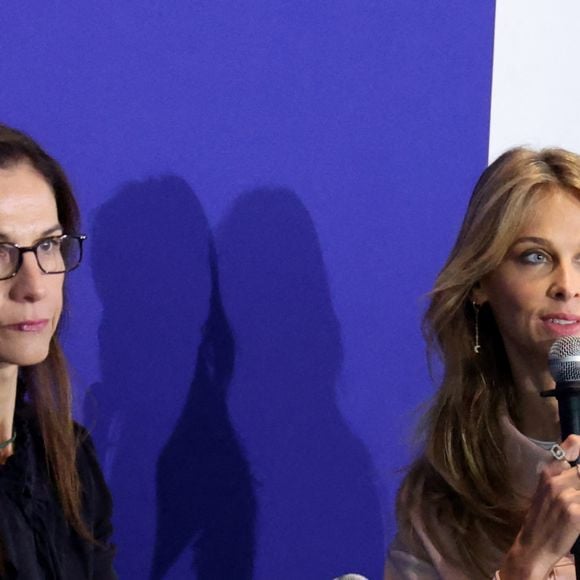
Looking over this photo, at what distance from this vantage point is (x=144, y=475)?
1925mm

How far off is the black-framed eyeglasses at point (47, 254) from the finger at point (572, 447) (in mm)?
694

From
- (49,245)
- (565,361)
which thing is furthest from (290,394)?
(565,361)

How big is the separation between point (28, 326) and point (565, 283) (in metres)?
0.73

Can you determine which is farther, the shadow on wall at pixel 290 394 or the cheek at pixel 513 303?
the shadow on wall at pixel 290 394

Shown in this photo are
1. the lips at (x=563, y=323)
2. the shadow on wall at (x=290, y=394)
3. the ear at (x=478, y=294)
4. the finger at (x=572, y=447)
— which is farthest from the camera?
the shadow on wall at (x=290, y=394)

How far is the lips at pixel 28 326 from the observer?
1554 millimetres

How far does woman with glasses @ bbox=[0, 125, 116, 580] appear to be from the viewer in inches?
61.1

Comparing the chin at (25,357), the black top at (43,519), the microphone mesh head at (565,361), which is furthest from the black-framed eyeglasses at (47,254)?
the microphone mesh head at (565,361)

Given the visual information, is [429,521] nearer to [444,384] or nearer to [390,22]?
[444,384]

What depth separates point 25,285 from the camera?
1.55 meters

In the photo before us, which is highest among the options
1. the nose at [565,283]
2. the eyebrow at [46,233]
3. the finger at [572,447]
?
the eyebrow at [46,233]

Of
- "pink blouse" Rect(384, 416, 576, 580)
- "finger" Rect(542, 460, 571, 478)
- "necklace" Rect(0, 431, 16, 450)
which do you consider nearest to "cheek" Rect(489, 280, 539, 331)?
"pink blouse" Rect(384, 416, 576, 580)

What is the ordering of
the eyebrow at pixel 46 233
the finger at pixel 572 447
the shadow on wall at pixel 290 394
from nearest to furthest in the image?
the finger at pixel 572 447 < the eyebrow at pixel 46 233 < the shadow on wall at pixel 290 394

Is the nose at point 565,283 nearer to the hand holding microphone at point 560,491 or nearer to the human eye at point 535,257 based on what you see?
the human eye at point 535,257
